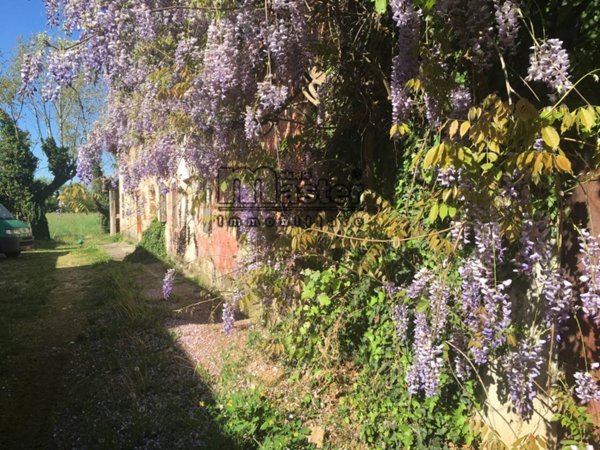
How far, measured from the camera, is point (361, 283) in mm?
3248

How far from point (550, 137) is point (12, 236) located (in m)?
13.5

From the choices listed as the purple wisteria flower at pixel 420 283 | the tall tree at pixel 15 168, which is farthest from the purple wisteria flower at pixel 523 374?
the tall tree at pixel 15 168

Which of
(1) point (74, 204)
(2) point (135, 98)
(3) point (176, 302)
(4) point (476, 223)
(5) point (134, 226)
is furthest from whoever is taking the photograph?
(5) point (134, 226)

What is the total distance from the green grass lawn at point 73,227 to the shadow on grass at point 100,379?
13134 millimetres

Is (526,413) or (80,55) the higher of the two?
(80,55)

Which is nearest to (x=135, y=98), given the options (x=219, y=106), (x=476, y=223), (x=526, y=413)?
(x=219, y=106)

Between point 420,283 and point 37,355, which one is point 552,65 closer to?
point 420,283

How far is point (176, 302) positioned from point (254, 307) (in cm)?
172

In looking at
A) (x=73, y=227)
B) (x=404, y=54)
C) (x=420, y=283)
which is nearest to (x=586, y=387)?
(x=420, y=283)

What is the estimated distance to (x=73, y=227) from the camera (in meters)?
21.2

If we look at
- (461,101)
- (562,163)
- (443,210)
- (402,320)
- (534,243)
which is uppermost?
(461,101)

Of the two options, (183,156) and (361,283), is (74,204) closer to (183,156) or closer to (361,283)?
(183,156)

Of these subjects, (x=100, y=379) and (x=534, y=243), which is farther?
(x=100, y=379)

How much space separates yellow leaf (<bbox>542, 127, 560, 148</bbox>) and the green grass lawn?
1885 centimetres
